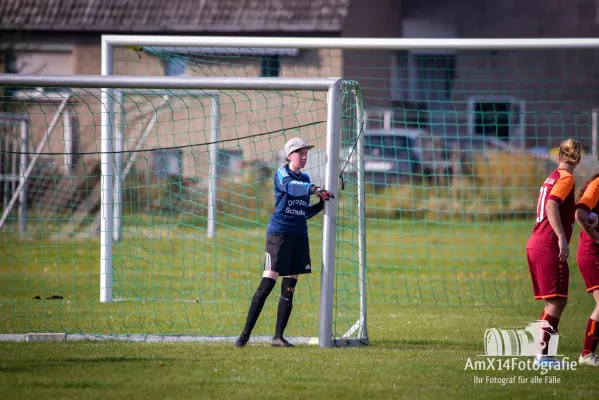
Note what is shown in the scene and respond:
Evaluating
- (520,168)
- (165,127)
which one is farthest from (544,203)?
(520,168)

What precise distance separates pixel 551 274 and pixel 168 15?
73.5ft

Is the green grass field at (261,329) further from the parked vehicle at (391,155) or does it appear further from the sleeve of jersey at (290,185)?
the parked vehicle at (391,155)

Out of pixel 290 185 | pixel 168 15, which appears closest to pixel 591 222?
pixel 290 185

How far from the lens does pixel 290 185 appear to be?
7.56 m

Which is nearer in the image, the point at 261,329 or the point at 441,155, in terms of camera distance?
the point at 261,329

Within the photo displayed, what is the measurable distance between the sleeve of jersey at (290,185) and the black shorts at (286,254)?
1.36 feet

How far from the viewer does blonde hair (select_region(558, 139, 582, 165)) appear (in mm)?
6926

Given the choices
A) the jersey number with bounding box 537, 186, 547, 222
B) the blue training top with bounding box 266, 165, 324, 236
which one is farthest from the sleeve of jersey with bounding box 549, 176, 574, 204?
the blue training top with bounding box 266, 165, 324, 236

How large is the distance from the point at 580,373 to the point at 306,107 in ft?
39.3

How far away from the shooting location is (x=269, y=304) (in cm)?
1122

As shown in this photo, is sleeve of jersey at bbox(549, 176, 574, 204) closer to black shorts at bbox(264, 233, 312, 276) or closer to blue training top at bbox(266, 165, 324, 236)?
blue training top at bbox(266, 165, 324, 236)

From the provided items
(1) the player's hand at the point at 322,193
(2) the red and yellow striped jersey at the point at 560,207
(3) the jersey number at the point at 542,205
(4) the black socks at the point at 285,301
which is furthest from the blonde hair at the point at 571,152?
(4) the black socks at the point at 285,301

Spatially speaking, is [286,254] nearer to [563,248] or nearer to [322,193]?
[322,193]

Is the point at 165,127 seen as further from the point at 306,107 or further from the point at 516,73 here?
the point at 516,73
